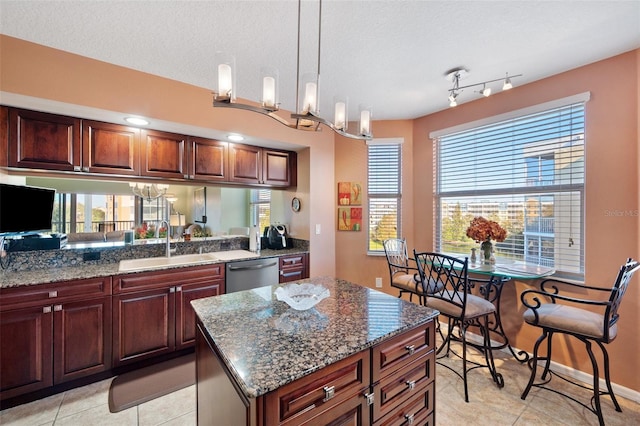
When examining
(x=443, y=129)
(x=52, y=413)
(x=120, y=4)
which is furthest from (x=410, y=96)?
(x=52, y=413)

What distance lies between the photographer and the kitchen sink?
2.50m

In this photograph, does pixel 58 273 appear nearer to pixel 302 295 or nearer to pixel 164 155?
pixel 164 155

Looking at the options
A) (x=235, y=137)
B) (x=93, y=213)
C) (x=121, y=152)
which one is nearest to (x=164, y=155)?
(x=121, y=152)

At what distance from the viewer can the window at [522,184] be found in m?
2.34

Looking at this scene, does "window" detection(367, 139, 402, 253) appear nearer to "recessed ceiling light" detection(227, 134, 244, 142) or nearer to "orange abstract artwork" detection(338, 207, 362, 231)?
"orange abstract artwork" detection(338, 207, 362, 231)

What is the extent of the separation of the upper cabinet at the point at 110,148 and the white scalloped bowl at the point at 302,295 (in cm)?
202

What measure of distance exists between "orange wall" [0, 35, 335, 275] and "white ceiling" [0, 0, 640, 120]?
98 millimetres

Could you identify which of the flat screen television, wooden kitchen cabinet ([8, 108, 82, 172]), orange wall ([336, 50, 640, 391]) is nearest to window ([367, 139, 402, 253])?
orange wall ([336, 50, 640, 391])

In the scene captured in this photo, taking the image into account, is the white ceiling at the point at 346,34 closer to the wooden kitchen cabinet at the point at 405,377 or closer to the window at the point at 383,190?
the window at the point at 383,190

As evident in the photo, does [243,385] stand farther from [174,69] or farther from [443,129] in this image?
[443,129]

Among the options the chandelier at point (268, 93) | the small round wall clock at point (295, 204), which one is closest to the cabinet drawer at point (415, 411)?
the chandelier at point (268, 93)

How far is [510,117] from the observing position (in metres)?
2.69

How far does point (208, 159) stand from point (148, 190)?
0.78m

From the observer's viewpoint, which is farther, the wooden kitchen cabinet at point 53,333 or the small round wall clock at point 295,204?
the small round wall clock at point 295,204
